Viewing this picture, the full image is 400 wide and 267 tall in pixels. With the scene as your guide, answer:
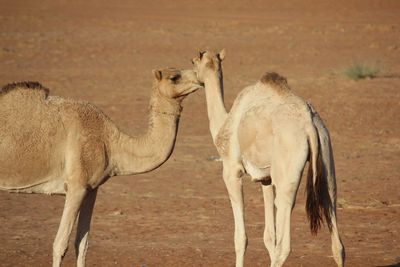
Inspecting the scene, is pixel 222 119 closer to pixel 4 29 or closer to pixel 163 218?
pixel 163 218

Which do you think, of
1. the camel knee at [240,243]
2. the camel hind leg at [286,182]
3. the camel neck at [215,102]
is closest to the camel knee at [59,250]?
the camel knee at [240,243]

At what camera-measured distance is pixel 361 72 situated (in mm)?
23188

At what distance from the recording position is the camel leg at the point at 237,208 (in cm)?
848

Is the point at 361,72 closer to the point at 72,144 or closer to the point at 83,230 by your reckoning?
the point at 83,230

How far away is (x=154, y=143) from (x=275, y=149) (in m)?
1.22

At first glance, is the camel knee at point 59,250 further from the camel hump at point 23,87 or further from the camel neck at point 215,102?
the camel neck at point 215,102

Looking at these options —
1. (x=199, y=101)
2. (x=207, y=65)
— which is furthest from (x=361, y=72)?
(x=207, y=65)

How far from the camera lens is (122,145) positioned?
8.53m

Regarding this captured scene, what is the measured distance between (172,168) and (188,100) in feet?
20.1

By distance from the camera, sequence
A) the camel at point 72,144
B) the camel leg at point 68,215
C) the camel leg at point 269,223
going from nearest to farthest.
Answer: the camel leg at point 68,215, the camel at point 72,144, the camel leg at point 269,223

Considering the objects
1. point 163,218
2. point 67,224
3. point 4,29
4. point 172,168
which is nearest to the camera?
point 67,224

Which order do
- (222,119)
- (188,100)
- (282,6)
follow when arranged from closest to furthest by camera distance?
(222,119) < (188,100) < (282,6)

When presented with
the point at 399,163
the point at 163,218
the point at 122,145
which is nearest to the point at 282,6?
the point at 399,163

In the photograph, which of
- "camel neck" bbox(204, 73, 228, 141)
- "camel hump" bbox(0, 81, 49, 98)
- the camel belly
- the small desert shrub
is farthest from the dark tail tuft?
the small desert shrub
